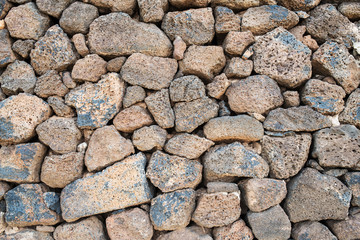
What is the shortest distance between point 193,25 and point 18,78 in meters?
1.50

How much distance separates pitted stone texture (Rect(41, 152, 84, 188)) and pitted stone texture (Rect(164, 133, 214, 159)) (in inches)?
28.2

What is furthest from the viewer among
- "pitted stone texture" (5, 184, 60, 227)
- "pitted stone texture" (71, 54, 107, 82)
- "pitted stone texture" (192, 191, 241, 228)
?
"pitted stone texture" (71, 54, 107, 82)

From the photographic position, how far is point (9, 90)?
87.7 inches

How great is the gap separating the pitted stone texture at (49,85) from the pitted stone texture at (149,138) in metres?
0.73

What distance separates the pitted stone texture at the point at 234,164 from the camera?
2.05 metres

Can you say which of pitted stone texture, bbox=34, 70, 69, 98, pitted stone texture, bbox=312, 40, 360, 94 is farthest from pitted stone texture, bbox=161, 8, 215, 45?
pitted stone texture, bbox=34, 70, 69, 98

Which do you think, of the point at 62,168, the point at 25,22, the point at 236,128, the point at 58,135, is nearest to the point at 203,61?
the point at 236,128

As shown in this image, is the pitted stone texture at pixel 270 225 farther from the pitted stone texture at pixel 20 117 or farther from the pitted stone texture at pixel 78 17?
the pitted stone texture at pixel 78 17

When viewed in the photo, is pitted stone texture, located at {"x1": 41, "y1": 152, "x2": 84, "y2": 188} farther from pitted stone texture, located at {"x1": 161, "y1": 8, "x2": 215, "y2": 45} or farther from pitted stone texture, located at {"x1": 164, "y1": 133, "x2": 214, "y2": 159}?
pitted stone texture, located at {"x1": 161, "y1": 8, "x2": 215, "y2": 45}

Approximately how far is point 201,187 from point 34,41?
72.2 inches

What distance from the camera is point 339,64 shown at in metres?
2.16

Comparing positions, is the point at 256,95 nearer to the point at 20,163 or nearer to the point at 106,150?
the point at 106,150

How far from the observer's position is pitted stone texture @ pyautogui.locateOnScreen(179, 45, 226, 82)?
2184 mm

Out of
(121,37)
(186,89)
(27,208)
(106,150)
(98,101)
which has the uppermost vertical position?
Answer: (121,37)
